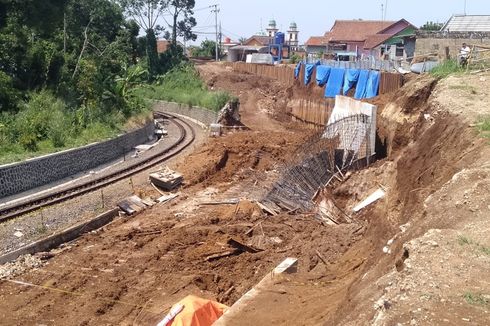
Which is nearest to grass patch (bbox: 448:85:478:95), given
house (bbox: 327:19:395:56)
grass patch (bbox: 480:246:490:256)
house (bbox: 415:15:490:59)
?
house (bbox: 415:15:490:59)

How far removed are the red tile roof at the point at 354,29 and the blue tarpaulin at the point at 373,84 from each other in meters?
34.5

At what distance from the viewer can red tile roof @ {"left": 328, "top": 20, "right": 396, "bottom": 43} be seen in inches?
2628

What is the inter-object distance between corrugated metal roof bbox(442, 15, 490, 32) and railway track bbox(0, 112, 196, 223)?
22317mm

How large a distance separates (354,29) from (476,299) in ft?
212

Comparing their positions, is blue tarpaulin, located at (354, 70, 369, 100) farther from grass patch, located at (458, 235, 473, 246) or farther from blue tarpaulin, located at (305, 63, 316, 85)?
grass patch, located at (458, 235, 473, 246)

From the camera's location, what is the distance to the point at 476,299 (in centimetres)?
709

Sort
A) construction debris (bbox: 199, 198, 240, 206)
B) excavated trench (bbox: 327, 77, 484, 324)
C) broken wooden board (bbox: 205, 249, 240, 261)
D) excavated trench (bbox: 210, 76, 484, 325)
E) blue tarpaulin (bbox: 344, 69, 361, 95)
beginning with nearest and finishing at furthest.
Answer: excavated trench (bbox: 327, 77, 484, 324) → excavated trench (bbox: 210, 76, 484, 325) → broken wooden board (bbox: 205, 249, 240, 261) → construction debris (bbox: 199, 198, 240, 206) → blue tarpaulin (bbox: 344, 69, 361, 95)

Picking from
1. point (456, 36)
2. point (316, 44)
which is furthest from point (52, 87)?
point (316, 44)

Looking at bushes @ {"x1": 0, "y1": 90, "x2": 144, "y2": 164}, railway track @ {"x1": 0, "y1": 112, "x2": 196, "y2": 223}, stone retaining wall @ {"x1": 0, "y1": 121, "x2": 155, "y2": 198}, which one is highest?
bushes @ {"x1": 0, "y1": 90, "x2": 144, "y2": 164}

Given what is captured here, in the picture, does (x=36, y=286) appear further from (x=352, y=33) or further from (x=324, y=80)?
(x=352, y=33)

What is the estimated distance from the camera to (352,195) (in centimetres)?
2066

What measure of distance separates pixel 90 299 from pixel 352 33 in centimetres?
6011

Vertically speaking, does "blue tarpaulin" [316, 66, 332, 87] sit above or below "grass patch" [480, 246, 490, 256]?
above

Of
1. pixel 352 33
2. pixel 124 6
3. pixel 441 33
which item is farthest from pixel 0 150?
pixel 352 33
